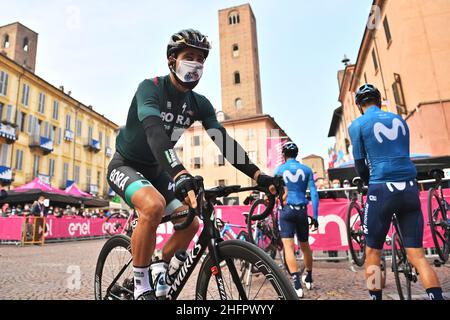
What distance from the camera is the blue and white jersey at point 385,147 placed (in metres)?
2.95

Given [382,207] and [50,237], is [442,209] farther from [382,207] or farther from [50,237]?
[50,237]

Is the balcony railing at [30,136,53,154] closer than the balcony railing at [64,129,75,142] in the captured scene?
Yes

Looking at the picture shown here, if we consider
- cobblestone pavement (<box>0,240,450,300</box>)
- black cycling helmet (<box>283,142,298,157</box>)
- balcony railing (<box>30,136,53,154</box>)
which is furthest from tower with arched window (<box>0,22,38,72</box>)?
black cycling helmet (<box>283,142,298,157</box>)

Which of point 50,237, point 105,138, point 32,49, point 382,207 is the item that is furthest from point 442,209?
point 32,49

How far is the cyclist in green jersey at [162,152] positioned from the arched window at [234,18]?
63.4m

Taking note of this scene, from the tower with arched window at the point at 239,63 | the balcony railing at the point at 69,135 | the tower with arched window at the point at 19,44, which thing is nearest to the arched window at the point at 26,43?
the tower with arched window at the point at 19,44

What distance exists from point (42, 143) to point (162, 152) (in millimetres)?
37508

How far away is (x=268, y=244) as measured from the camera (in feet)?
21.4

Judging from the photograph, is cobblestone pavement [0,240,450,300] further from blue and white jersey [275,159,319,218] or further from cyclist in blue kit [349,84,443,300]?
cyclist in blue kit [349,84,443,300]

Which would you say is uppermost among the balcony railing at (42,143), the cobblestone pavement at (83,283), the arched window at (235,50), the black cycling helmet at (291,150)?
the arched window at (235,50)

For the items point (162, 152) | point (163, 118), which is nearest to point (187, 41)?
point (163, 118)

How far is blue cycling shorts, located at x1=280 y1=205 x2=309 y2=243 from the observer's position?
4.81m

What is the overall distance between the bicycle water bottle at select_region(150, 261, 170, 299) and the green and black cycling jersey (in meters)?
0.82

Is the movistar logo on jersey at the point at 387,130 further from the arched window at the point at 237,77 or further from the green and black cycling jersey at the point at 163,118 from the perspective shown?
the arched window at the point at 237,77
